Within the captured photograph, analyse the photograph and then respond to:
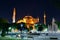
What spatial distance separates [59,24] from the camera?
1594 cm

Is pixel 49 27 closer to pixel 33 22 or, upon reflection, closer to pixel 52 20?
pixel 52 20

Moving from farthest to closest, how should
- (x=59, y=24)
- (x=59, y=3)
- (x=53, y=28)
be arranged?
(x=53, y=28) → (x=59, y=24) → (x=59, y=3)

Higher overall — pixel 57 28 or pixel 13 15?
pixel 13 15

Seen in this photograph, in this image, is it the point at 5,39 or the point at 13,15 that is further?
the point at 13,15

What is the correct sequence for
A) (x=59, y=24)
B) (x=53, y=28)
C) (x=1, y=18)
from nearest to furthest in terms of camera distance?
(x=1, y=18) → (x=59, y=24) → (x=53, y=28)

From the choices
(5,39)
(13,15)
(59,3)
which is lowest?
(5,39)

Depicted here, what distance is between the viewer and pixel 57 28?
16.7 meters

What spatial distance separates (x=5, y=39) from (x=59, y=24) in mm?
10427

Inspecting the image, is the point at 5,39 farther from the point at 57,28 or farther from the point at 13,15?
the point at 13,15

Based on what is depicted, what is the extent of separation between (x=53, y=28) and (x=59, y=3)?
39.7 feet

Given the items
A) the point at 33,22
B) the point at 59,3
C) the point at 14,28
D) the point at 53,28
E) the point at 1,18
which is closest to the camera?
the point at 59,3

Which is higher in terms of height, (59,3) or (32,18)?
(32,18)

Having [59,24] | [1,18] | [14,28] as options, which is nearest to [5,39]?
[1,18]

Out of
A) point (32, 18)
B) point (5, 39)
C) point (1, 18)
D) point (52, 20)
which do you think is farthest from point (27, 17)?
point (5, 39)
